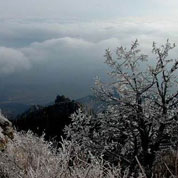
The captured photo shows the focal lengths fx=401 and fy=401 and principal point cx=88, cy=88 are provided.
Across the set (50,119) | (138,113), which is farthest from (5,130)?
(50,119)

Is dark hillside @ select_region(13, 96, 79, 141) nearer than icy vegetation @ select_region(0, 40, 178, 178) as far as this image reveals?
No

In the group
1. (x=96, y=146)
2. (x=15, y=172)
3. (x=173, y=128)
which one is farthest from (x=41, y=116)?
(x=15, y=172)

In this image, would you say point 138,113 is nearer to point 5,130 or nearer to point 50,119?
point 5,130

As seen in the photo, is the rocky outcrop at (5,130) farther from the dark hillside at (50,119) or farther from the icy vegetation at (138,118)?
the dark hillside at (50,119)

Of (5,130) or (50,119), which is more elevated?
(5,130)

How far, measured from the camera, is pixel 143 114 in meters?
12.7

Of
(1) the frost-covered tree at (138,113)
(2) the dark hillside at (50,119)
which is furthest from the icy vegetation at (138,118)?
(2) the dark hillside at (50,119)

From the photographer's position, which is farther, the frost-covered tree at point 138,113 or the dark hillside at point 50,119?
the dark hillside at point 50,119

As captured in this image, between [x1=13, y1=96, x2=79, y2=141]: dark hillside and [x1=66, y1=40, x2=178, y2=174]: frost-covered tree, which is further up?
[x1=66, y1=40, x2=178, y2=174]: frost-covered tree

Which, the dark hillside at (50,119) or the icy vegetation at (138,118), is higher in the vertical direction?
the icy vegetation at (138,118)

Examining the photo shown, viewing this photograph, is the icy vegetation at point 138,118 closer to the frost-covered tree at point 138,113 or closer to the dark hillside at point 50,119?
the frost-covered tree at point 138,113

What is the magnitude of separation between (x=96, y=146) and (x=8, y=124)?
3.15 metres

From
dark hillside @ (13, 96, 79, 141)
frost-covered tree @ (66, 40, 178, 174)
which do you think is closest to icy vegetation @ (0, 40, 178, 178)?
frost-covered tree @ (66, 40, 178, 174)

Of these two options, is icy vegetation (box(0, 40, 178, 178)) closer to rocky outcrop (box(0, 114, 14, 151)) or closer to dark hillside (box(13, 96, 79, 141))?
rocky outcrop (box(0, 114, 14, 151))
